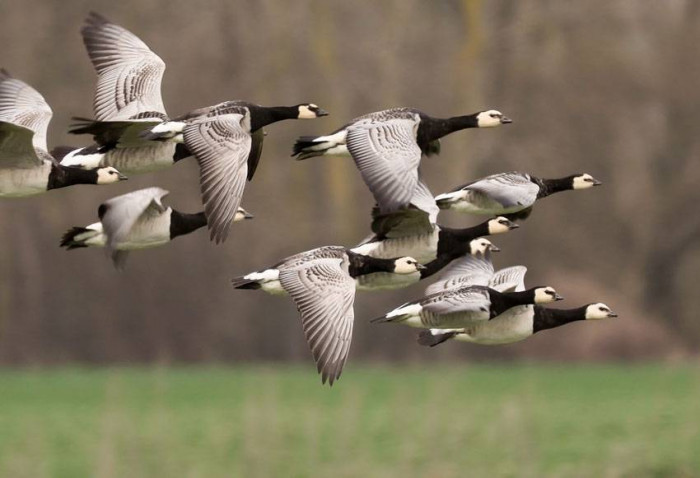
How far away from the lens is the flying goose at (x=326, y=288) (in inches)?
300

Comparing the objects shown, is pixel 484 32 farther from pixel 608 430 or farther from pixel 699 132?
pixel 608 430


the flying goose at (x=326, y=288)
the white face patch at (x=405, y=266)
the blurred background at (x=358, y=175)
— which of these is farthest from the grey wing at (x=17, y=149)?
the blurred background at (x=358, y=175)

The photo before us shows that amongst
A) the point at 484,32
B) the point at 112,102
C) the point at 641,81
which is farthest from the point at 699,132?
the point at 112,102

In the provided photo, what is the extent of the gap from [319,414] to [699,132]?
10203 millimetres

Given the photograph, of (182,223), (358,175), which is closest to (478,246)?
(182,223)

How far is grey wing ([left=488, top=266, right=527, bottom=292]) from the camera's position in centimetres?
1009

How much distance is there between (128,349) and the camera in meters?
39.6

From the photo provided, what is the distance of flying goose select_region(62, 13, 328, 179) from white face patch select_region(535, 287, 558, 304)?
1.51 m

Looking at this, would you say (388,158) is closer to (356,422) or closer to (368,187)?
(368,187)

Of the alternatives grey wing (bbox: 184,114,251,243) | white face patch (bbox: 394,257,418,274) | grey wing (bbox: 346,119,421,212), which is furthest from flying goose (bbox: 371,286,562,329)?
grey wing (bbox: 184,114,251,243)

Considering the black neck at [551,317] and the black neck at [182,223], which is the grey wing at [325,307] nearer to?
the black neck at [182,223]

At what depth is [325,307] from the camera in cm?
802

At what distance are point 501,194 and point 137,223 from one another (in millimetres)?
1971

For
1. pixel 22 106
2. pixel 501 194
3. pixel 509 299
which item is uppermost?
pixel 22 106
